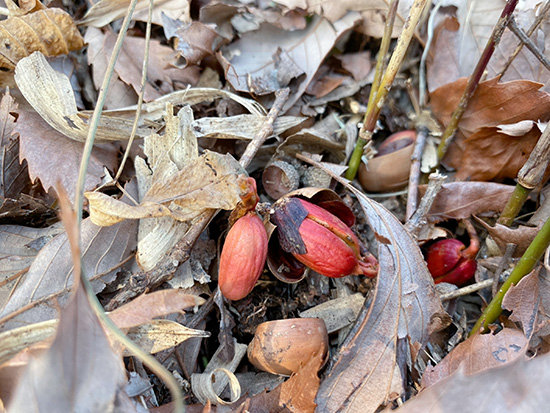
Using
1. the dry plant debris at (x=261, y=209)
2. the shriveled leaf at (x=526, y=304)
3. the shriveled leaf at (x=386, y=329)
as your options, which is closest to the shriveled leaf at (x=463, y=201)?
the dry plant debris at (x=261, y=209)

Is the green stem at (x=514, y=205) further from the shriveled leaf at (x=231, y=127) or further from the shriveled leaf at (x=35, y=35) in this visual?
the shriveled leaf at (x=35, y=35)

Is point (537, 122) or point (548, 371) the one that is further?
point (537, 122)

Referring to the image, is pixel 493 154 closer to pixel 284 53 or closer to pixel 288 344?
pixel 284 53

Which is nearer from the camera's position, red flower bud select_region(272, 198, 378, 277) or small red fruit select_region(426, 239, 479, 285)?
red flower bud select_region(272, 198, 378, 277)

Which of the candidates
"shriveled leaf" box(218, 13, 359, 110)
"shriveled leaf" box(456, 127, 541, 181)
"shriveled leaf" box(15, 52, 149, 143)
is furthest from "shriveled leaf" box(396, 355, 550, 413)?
"shriveled leaf" box(15, 52, 149, 143)

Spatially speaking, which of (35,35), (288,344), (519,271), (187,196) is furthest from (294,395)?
(35,35)

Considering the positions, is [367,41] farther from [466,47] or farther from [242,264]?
[242,264]

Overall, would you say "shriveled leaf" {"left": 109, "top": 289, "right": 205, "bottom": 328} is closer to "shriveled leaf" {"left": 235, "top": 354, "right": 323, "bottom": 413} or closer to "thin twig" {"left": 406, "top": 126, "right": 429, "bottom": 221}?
"shriveled leaf" {"left": 235, "top": 354, "right": 323, "bottom": 413}

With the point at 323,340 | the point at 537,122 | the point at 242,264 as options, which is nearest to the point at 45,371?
the point at 242,264

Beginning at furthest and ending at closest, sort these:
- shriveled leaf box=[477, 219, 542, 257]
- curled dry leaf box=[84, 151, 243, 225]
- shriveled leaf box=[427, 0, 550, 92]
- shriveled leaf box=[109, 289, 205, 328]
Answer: shriveled leaf box=[427, 0, 550, 92], shriveled leaf box=[477, 219, 542, 257], curled dry leaf box=[84, 151, 243, 225], shriveled leaf box=[109, 289, 205, 328]
